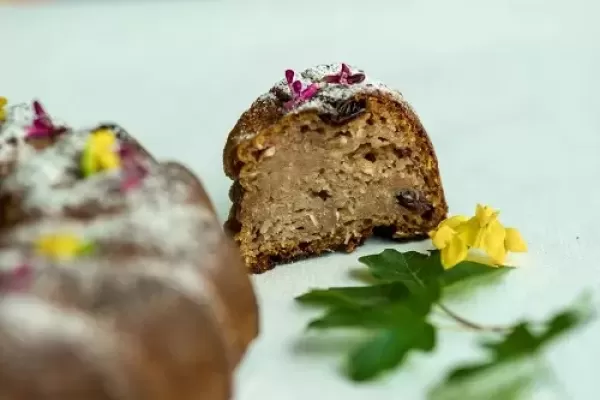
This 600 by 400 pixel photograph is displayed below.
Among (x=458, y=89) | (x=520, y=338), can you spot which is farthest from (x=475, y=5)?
(x=520, y=338)

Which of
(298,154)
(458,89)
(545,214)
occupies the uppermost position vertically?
(458,89)

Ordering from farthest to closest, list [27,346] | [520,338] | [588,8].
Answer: [588,8] → [520,338] → [27,346]

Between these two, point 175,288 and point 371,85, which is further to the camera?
point 371,85

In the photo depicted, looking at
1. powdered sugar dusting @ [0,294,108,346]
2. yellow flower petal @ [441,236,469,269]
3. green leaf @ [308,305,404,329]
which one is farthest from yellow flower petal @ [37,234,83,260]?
yellow flower petal @ [441,236,469,269]

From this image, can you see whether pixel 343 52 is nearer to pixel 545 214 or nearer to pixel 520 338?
pixel 545 214

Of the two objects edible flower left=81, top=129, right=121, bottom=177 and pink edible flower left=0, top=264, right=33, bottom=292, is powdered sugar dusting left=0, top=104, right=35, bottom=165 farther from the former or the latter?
pink edible flower left=0, top=264, right=33, bottom=292

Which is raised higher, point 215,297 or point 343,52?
point 343,52
